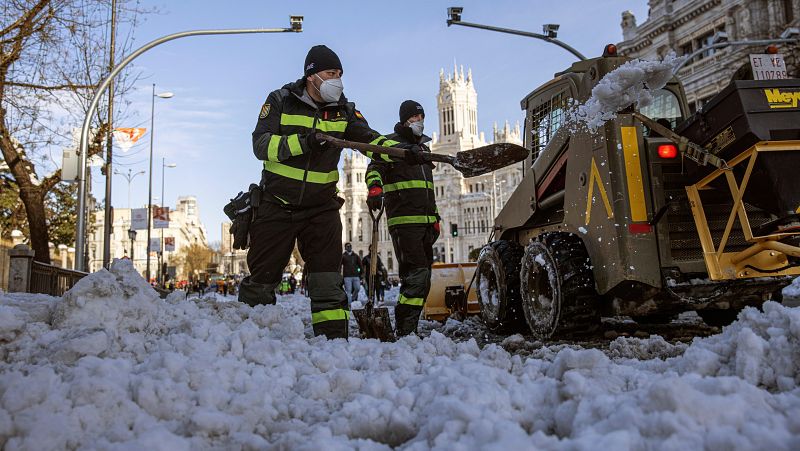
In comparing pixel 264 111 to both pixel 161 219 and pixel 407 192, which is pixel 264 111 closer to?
pixel 407 192

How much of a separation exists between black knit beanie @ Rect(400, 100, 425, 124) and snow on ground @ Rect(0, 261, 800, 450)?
3.73 meters

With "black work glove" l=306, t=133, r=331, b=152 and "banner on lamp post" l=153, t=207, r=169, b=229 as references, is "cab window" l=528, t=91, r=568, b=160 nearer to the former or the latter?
"black work glove" l=306, t=133, r=331, b=152

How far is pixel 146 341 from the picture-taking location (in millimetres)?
3594

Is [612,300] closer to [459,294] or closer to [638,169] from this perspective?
[638,169]

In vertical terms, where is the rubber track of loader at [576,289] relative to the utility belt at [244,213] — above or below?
below

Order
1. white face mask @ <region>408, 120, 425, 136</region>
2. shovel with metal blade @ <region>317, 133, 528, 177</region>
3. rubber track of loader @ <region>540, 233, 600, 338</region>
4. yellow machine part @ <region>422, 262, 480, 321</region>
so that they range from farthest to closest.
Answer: yellow machine part @ <region>422, 262, 480, 321</region> < white face mask @ <region>408, 120, 425, 136</region> < shovel with metal blade @ <region>317, 133, 528, 177</region> < rubber track of loader @ <region>540, 233, 600, 338</region>

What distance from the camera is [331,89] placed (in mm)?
4973

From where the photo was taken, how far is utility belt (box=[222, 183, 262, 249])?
4949 millimetres

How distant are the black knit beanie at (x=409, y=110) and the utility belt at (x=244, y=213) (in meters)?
2.15

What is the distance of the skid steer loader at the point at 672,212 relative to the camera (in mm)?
4160

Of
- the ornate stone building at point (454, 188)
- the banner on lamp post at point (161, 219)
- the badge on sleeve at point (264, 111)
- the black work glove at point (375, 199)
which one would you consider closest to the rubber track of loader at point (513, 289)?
the black work glove at point (375, 199)

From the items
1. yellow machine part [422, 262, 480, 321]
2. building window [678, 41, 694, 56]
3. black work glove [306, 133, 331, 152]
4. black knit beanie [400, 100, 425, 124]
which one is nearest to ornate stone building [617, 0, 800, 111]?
building window [678, 41, 694, 56]

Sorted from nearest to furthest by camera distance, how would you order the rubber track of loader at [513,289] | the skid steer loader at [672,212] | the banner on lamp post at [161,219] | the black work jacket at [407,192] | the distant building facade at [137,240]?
the skid steer loader at [672,212]
the black work jacket at [407,192]
the rubber track of loader at [513,289]
the banner on lamp post at [161,219]
the distant building facade at [137,240]

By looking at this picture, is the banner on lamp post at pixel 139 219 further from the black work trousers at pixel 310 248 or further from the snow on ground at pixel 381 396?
the snow on ground at pixel 381 396
